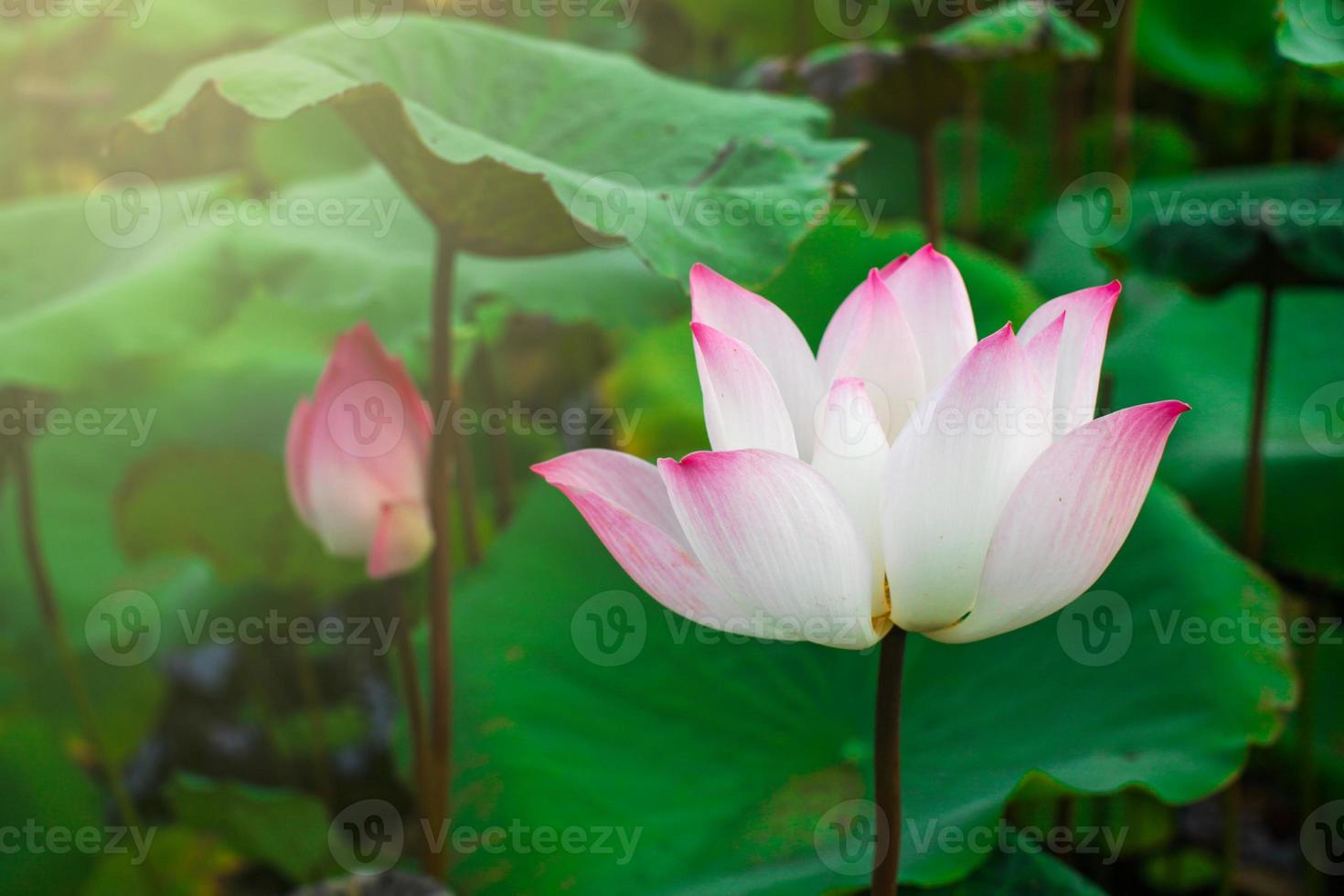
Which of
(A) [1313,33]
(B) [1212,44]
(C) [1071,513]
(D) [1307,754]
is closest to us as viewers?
(C) [1071,513]

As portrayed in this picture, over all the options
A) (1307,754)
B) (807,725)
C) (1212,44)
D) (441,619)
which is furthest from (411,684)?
(1212,44)

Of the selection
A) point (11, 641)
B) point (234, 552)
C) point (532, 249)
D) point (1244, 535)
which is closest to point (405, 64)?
point (532, 249)

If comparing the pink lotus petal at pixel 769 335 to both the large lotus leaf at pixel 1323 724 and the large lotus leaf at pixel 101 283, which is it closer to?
the large lotus leaf at pixel 101 283

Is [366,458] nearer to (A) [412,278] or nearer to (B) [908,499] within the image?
(A) [412,278]

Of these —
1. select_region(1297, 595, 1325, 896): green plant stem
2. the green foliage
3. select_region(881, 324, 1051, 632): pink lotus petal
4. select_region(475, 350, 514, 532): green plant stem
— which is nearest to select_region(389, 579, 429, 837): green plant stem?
the green foliage

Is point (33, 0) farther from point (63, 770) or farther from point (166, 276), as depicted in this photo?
point (63, 770)
